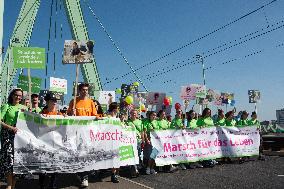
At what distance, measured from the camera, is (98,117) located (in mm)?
7789

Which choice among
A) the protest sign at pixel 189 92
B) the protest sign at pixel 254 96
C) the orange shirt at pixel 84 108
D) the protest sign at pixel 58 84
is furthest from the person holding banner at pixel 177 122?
the protest sign at pixel 254 96

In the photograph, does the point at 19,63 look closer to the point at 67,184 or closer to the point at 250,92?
the point at 67,184

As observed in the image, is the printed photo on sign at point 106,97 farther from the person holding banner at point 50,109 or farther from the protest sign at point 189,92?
the person holding banner at point 50,109

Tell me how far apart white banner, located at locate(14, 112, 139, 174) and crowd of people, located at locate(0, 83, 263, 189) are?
0.59 ft

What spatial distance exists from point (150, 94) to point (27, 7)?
2014cm

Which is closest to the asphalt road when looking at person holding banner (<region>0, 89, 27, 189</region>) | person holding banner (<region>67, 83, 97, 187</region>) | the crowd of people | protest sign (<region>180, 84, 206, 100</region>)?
the crowd of people

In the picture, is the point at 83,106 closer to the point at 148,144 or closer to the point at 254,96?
the point at 148,144

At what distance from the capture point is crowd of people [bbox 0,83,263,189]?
6531 millimetres

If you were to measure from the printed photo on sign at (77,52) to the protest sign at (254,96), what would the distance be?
19237 millimetres

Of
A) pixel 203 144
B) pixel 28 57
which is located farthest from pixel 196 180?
pixel 28 57

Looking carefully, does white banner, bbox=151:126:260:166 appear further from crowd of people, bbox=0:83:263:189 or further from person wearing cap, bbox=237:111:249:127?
person wearing cap, bbox=237:111:249:127

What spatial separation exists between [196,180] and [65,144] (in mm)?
3380

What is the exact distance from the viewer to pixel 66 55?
30.3 feet

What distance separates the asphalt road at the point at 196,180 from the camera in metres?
7.95
